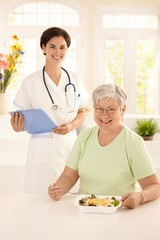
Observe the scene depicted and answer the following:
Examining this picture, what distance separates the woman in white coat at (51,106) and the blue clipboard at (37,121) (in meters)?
0.13

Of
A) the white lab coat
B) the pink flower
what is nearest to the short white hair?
the white lab coat

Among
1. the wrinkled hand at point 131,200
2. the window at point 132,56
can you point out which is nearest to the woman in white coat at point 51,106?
the wrinkled hand at point 131,200

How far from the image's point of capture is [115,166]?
2072mm

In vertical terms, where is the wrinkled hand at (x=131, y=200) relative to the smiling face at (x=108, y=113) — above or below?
below

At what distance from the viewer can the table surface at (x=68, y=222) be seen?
1.59m

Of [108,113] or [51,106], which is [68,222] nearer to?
[108,113]

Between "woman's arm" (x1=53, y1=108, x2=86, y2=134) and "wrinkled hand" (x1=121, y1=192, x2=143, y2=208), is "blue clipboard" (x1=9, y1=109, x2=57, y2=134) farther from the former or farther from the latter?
"wrinkled hand" (x1=121, y1=192, x2=143, y2=208)

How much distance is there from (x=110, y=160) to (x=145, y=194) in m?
0.23

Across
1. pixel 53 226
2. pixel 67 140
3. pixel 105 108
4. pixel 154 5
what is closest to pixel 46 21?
pixel 154 5

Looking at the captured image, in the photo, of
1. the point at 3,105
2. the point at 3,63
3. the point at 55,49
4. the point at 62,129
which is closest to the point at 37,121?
the point at 62,129

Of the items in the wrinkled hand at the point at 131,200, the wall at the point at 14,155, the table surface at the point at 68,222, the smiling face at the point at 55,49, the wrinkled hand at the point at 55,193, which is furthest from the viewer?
the wall at the point at 14,155

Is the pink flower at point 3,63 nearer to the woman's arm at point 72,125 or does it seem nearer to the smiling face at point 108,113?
the woman's arm at point 72,125

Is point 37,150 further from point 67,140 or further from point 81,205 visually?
point 81,205

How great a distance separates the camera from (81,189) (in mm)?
2162
